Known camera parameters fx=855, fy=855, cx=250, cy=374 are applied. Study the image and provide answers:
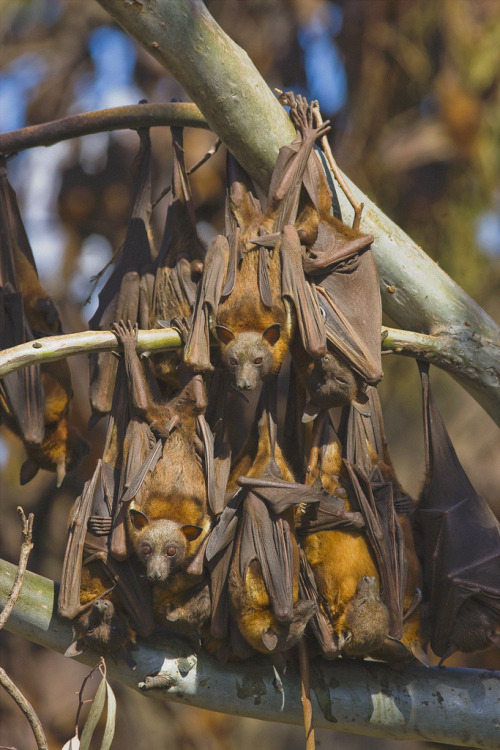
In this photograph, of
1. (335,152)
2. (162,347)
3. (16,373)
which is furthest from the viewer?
(335,152)

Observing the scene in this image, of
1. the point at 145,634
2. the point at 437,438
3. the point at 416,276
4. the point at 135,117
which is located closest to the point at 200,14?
the point at 135,117

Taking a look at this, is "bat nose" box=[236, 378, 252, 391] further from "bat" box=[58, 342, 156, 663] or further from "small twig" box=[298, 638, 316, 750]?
"small twig" box=[298, 638, 316, 750]

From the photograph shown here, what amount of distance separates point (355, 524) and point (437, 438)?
0.91 m

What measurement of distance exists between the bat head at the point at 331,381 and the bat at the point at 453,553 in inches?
30.0

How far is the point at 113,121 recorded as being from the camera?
4.50 m

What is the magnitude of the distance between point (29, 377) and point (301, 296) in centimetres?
199

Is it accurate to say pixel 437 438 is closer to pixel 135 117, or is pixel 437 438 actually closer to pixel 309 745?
pixel 309 745

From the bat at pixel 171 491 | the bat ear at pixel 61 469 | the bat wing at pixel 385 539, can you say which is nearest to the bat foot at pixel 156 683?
the bat at pixel 171 491

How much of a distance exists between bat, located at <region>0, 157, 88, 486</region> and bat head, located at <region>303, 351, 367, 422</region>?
1.87 m

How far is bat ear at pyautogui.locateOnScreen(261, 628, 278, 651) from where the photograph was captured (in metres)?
3.32

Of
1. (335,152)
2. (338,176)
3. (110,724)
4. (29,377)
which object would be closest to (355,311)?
(338,176)

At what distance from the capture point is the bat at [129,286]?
470cm

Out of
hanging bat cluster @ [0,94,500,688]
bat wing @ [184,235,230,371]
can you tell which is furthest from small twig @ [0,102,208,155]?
bat wing @ [184,235,230,371]

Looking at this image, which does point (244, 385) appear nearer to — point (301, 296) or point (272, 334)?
point (272, 334)
